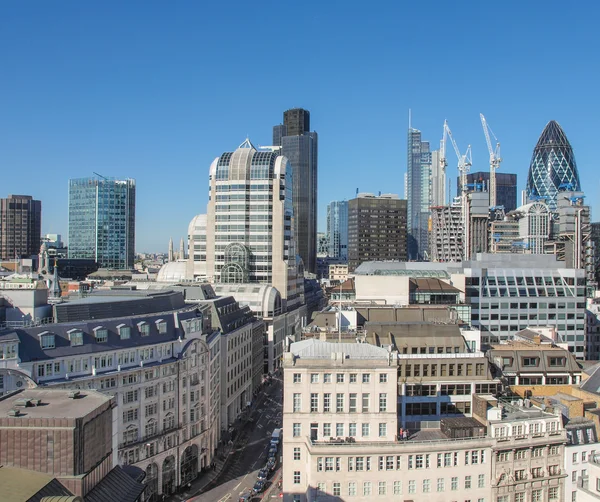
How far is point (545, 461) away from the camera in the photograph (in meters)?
75.0

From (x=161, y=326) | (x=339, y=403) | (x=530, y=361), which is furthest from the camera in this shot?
(x=530, y=361)

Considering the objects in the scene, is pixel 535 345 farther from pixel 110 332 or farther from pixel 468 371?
pixel 110 332

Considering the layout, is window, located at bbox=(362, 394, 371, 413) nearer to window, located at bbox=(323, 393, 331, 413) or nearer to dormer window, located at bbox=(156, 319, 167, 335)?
window, located at bbox=(323, 393, 331, 413)

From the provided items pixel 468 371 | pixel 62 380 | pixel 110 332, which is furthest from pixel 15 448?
pixel 468 371

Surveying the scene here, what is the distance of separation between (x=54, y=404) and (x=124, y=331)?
163ft

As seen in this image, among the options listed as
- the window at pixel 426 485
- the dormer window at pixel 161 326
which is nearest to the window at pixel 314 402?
the window at pixel 426 485

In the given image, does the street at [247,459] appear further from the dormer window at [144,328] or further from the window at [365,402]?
the window at [365,402]

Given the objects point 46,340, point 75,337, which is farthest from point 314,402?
point 46,340

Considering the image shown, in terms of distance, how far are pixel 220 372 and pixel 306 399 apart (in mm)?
54638

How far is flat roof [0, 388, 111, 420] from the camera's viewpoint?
4197cm

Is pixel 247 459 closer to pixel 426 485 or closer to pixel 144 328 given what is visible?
pixel 144 328

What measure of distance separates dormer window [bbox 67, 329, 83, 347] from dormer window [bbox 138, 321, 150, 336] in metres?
10.7

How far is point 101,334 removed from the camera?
90.6 metres

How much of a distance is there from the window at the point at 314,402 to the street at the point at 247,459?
26.8 metres
